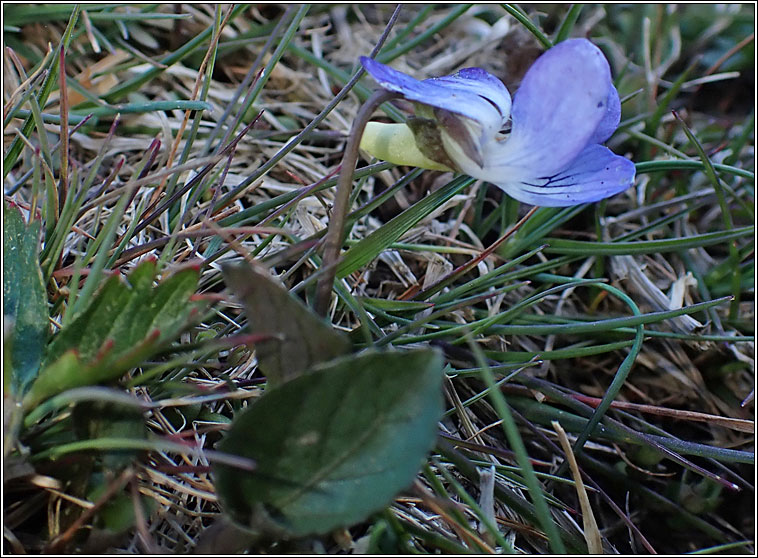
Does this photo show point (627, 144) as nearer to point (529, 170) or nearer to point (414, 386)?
point (529, 170)

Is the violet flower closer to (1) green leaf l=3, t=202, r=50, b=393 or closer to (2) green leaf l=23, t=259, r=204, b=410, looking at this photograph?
(2) green leaf l=23, t=259, r=204, b=410

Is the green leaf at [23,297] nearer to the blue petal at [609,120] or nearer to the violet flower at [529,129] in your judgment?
the violet flower at [529,129]

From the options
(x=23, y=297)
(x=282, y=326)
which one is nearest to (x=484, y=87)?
(x=282, y=326)

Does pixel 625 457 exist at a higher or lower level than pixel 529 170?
lower

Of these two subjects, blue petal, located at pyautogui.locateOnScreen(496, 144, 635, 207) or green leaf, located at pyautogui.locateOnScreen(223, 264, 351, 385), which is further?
blue petal, located at pyautogui.locateOnScreen(496, 144, 635, 207)

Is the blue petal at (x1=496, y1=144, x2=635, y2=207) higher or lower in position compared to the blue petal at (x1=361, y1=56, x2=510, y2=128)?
lower

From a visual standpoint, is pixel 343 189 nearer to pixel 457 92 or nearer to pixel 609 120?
pixel 457 92

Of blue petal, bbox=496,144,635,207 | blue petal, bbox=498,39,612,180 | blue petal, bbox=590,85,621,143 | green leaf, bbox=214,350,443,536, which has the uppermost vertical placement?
blue petal, bbox=498,39,612,180

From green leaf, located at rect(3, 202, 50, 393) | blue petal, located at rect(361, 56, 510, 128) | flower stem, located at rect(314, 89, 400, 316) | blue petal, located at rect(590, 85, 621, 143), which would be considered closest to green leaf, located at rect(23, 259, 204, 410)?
green leaf, located at rect(3, 202, 50, 393)

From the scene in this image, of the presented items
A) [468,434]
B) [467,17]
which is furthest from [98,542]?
[467,17]
